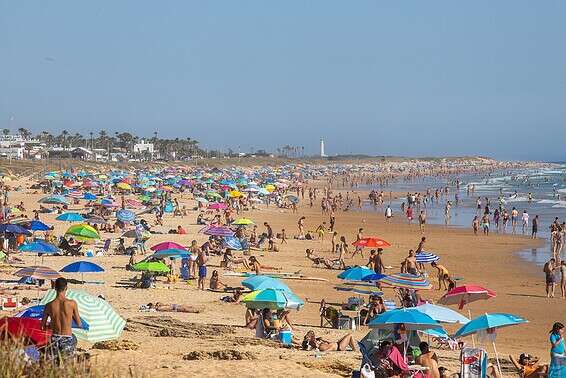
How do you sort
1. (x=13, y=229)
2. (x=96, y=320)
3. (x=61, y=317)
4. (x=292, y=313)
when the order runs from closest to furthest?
(x=61, y=317), (x=96, y=320), (x=292, y=313), (x=13, y=229)

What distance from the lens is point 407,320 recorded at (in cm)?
1058

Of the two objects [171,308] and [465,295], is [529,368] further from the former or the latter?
[171,308]

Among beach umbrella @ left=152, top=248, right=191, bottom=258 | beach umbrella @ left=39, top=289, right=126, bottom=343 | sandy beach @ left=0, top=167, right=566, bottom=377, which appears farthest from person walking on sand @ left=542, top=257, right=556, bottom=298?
beach umbrella @ left=39, top=289, right=126, bottom=343

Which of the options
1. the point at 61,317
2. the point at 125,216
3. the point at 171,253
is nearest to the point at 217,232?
the point at 171,253

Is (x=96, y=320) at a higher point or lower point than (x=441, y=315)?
higher

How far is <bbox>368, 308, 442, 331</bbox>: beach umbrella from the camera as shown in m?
10.6

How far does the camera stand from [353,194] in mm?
65875

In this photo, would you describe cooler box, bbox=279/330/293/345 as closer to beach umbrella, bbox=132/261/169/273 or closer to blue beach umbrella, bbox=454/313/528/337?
blue beach umbrella, bbox=454/313/528/337

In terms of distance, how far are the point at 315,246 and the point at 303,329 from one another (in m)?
14.8

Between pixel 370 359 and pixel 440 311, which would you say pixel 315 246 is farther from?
pixel 370 359

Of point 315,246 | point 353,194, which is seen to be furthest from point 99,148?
point 315,246

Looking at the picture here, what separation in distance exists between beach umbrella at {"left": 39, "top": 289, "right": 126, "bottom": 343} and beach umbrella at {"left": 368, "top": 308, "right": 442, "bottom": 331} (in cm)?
357

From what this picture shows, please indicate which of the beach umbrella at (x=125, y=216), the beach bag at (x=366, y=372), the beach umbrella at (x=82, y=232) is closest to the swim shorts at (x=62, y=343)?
the beach bag at (x=366, y=372)

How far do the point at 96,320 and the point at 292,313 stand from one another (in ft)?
23.8
